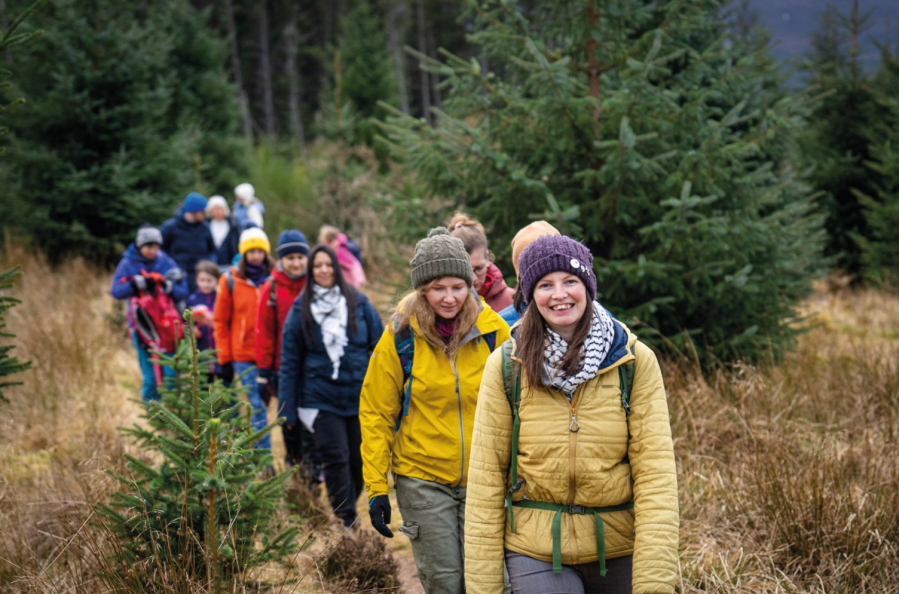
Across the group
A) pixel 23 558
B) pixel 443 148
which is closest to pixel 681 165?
pixel 443 148

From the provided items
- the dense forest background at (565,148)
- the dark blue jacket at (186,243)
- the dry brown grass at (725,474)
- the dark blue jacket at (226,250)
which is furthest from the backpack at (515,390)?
the dark blue jacket at (226,250)

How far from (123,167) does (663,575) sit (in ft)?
43.5

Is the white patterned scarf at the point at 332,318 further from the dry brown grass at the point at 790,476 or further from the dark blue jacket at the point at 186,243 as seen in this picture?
the dark blue jacket at the point at 186,243

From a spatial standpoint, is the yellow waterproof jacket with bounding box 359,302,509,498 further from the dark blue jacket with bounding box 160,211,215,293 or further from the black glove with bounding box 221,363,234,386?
the dark blue jacket with bounding box 160,211,215,293

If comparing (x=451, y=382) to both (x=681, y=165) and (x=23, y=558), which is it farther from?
(x=681, y=165)

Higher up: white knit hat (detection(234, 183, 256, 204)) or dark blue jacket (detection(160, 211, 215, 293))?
white knit hat (detection(234, 183, 256, 204))

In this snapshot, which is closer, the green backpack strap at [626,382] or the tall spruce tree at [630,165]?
the green backpack strap at [626,382]

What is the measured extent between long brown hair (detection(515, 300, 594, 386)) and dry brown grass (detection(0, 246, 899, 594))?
1.61 metres

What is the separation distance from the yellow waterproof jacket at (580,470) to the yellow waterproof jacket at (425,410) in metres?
0.80

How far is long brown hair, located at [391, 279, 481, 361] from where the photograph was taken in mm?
3580

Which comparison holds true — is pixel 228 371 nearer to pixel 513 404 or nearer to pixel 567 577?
pixel 513 404

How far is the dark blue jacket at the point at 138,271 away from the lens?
7.57 metres

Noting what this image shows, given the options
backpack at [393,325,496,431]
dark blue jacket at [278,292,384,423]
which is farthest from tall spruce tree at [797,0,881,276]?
backpack at [393,325,496,431]

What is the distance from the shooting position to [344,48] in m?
24.8
